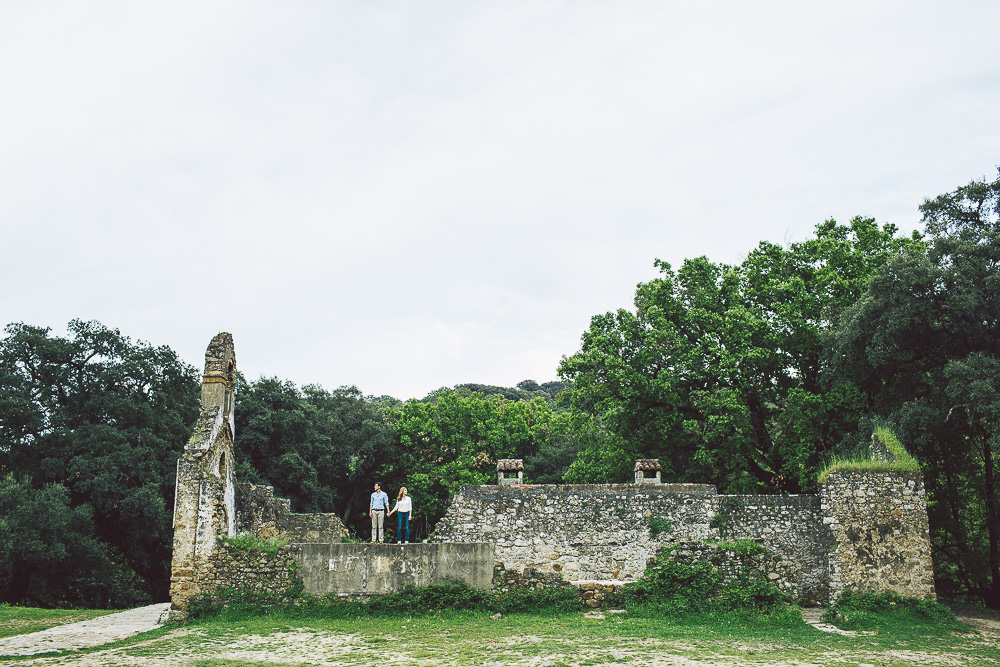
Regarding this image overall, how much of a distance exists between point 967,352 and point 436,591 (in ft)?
42.3

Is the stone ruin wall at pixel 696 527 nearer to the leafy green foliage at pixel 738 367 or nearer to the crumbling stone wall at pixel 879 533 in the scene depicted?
the crumbling stone wall at pixel 879 533

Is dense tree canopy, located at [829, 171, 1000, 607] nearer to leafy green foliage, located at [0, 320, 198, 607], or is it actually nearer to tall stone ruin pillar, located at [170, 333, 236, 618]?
tall stone ruin pillar, located at [170, 333, 236, 618]

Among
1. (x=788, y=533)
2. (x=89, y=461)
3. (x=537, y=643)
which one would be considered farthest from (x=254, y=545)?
(x=89, y=461)

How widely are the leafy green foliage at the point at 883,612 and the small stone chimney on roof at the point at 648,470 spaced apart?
4240mm

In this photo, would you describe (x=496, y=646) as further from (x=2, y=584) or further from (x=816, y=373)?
(x=2, y=584)

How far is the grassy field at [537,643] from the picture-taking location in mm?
9555

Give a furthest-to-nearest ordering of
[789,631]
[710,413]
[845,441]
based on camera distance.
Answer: [710,413]
[845,441]
[789,631]

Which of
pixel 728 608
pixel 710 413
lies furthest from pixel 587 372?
pixel 728 608

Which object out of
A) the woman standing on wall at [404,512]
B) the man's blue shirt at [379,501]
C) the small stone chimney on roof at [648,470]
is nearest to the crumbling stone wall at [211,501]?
the man's blue shirt at [379,501]

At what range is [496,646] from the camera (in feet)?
34.1

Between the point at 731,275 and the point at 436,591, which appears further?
the point at 731,275

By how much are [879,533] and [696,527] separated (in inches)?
134

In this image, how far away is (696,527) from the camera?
1419 centimetres

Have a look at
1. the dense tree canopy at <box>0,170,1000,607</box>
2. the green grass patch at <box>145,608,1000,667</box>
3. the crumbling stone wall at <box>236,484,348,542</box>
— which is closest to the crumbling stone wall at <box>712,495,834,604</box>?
the green grass patch at <box>145,608,1000,667</box>
